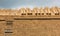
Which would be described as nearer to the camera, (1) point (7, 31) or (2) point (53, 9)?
(1) point (7, 31)

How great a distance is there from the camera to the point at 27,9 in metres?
10.8

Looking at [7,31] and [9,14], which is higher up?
[9,14]

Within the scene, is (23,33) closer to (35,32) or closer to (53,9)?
(35,32)

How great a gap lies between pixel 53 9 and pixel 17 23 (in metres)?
3.64

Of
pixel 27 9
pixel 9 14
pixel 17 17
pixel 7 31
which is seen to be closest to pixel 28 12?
pixel 27 9

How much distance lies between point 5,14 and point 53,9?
4545mm

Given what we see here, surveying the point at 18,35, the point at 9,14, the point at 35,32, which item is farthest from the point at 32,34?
the point at 9,14

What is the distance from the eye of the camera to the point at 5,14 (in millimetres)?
10703

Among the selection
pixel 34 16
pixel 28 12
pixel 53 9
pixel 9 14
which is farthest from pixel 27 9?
pixel 53 9

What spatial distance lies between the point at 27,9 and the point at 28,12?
0.33 metres

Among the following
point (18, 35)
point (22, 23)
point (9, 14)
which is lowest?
point (18, 35)

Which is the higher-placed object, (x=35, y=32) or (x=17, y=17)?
(x=17, y=17)

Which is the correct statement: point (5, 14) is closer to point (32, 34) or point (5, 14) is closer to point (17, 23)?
point (17, 23)

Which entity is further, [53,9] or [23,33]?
[53,9]
